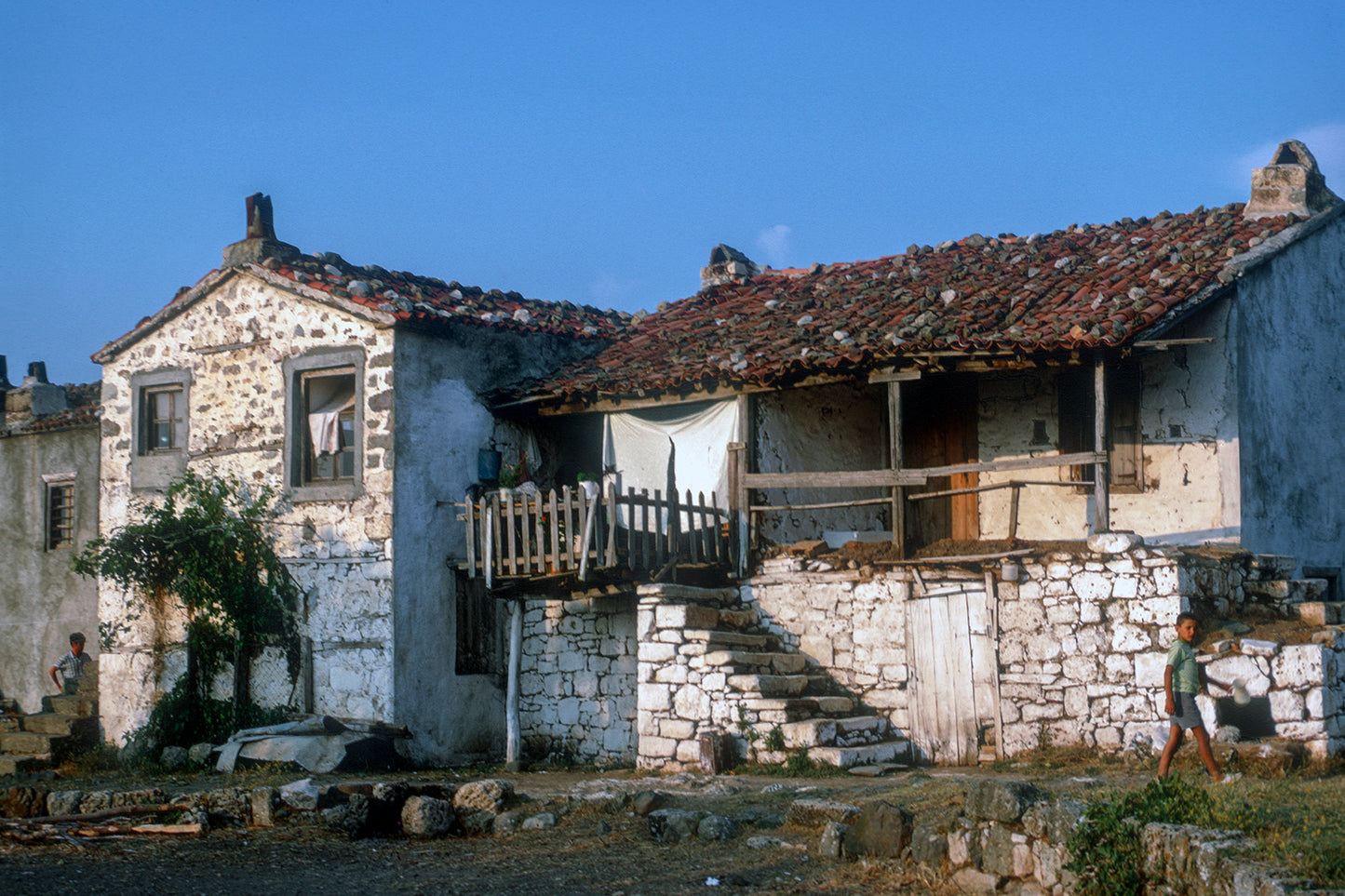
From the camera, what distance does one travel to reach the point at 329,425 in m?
15.1

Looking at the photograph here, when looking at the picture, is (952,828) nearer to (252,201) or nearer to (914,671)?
(914,671)

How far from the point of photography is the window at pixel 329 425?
15.0 meters

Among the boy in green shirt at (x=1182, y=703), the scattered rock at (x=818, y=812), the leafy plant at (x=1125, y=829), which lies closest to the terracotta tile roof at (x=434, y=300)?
the scattered rock at (x=818, y=812)

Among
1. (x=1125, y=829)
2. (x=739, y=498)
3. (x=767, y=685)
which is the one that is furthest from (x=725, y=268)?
(x=1125, y=829)

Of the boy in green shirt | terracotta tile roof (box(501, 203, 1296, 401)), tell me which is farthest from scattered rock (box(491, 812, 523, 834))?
terracotta tile roof (box(501, 203, 1296, 401))

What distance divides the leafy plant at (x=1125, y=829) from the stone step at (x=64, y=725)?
13.2 metres

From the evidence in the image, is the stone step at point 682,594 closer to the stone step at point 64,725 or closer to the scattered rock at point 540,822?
the scattered rock at point 540,822

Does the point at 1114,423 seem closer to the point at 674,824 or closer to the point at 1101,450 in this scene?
the point at 1101,450

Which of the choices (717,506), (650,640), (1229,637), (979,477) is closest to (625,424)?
(717,506)

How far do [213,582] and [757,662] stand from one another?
6.72m

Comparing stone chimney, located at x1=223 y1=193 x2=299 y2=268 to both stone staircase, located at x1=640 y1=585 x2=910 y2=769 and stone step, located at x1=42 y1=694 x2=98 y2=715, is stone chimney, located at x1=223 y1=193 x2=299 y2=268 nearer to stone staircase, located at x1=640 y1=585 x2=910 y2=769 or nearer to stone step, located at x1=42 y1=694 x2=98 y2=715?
stone step, located at x1=42 y1=694 x2=98 y2=715

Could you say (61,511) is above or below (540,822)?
above

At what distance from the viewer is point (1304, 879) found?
531 centimetres

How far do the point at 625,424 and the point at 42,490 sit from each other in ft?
34.6
